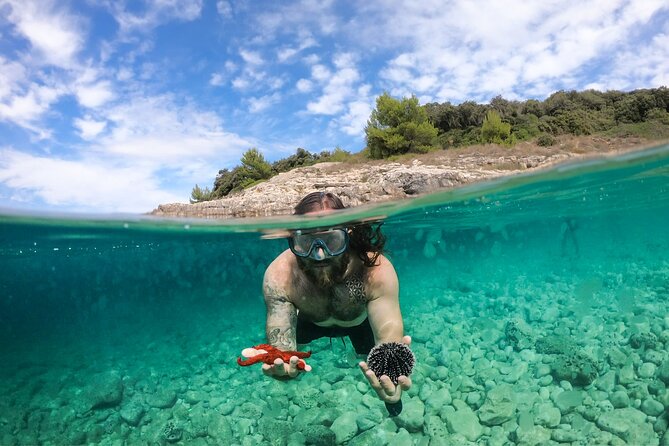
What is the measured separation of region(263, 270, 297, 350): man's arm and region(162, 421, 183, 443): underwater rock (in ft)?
12.5

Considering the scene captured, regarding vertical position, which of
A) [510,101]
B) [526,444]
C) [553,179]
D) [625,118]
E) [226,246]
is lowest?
[526,444]

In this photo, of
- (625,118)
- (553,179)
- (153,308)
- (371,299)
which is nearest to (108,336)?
(153,308)

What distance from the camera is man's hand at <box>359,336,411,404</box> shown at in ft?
11.2

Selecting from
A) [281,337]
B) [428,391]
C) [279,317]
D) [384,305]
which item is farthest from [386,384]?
[428,391]

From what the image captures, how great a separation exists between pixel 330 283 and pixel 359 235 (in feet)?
2.17

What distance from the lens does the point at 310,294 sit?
4.86 m

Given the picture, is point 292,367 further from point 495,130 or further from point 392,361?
point 495,130

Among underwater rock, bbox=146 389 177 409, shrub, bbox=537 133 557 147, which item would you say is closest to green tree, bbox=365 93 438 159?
shrub, bbox=537 133 557 147

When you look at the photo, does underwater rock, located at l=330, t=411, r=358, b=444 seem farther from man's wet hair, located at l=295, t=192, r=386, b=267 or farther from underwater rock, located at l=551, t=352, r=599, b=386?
underwater rock, located at l=551, t=352, r=599, b=386

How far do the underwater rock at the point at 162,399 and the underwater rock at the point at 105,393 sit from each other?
692mm

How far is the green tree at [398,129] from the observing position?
42594 mm

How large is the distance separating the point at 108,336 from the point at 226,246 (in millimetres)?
4994

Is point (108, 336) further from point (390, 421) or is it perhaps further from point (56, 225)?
point (390, 421)

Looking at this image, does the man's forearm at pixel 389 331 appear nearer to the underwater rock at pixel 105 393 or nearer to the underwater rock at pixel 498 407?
the underwater rock at pixel 498 407
